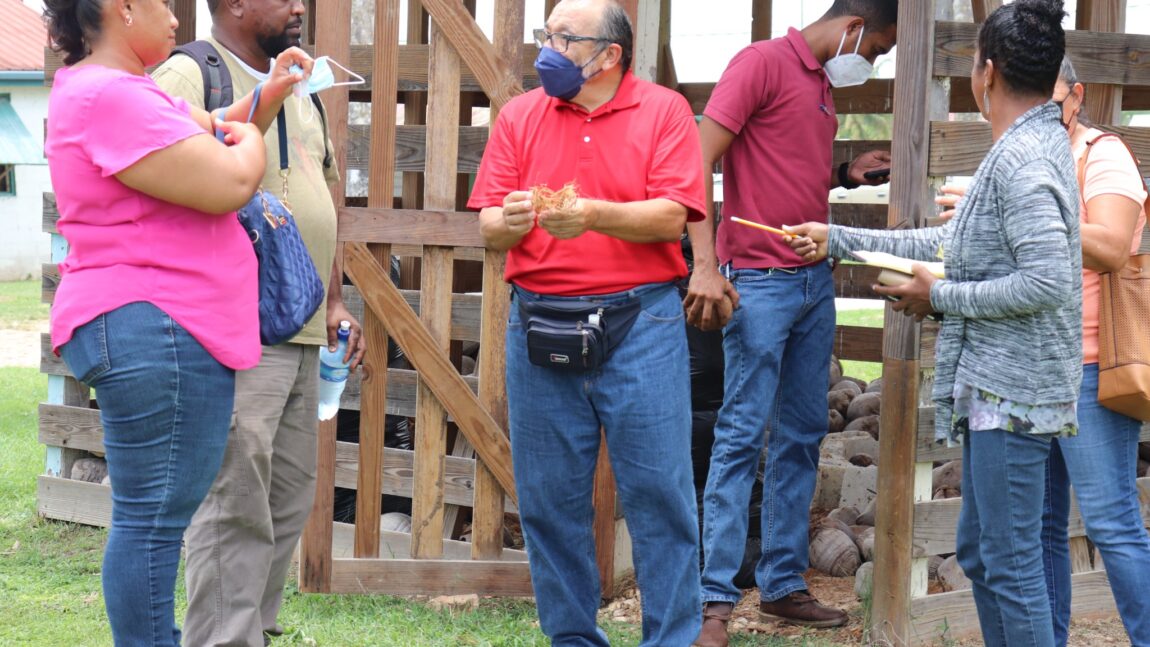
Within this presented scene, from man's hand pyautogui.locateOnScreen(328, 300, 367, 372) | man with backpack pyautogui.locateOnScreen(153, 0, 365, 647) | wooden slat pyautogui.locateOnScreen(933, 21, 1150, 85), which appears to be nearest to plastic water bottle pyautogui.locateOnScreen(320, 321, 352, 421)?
man's hand pyautogui.locateOnScreen(328, 300, 367, 372)

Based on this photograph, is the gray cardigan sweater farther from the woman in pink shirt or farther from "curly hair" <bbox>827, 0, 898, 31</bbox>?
the woman in pink shirt

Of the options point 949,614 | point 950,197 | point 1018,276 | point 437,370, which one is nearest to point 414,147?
point 437,370

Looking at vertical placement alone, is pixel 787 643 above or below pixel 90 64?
below

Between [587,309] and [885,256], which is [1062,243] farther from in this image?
[587,309]

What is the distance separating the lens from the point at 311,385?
3.82 meters

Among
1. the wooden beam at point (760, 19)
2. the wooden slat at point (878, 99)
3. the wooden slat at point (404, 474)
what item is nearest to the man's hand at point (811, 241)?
the wooden slat at point (404, 474)

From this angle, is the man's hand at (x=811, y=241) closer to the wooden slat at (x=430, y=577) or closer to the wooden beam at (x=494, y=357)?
the wooden beam at (x=494, y=357)

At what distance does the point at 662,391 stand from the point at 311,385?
109 centimetres

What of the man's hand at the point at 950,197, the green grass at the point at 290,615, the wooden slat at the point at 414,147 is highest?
the wooden slat at the point at 414,147

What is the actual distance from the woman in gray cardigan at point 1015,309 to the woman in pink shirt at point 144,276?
1.81 m

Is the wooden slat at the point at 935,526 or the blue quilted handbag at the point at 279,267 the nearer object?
the blue quilted handbag at the point at 279,267

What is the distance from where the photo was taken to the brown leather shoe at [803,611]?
455 centimetres

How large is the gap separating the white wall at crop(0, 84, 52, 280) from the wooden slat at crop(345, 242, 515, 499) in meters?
22.2

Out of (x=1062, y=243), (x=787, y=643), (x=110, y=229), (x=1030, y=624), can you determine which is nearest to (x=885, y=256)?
(x=1062, y=243)
